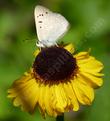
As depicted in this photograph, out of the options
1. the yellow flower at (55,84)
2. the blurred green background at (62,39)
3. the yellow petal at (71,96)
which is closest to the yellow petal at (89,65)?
the yellow flower at (55,84)

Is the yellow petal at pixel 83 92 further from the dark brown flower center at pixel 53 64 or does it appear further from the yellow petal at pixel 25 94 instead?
the yellow petal at pixel 25 94

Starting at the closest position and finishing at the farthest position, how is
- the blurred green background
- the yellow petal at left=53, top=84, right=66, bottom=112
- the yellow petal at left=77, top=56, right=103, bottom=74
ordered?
the yellow petal at left=53, top=84, right=66, bottom=112 < the yellow petal at left=77, top=56, right=103, bottom=74 < the blurred green background

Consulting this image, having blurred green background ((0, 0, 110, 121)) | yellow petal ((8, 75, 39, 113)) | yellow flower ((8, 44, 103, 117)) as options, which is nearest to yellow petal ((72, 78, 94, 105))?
yellow flower ((8, 44, 103, 117))

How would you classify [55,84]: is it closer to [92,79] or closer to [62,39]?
[92,79]

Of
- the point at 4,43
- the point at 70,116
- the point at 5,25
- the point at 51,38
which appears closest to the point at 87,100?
the point at 51,38

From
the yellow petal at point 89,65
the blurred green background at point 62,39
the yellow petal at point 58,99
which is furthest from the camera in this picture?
the blurred green background at point 62,39

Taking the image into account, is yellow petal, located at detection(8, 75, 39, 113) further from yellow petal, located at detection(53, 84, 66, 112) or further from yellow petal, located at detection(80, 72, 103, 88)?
yellow petal, located at detection(80, 72, 103, 88)

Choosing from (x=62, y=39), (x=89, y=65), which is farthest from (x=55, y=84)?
(x=62, y=39)
